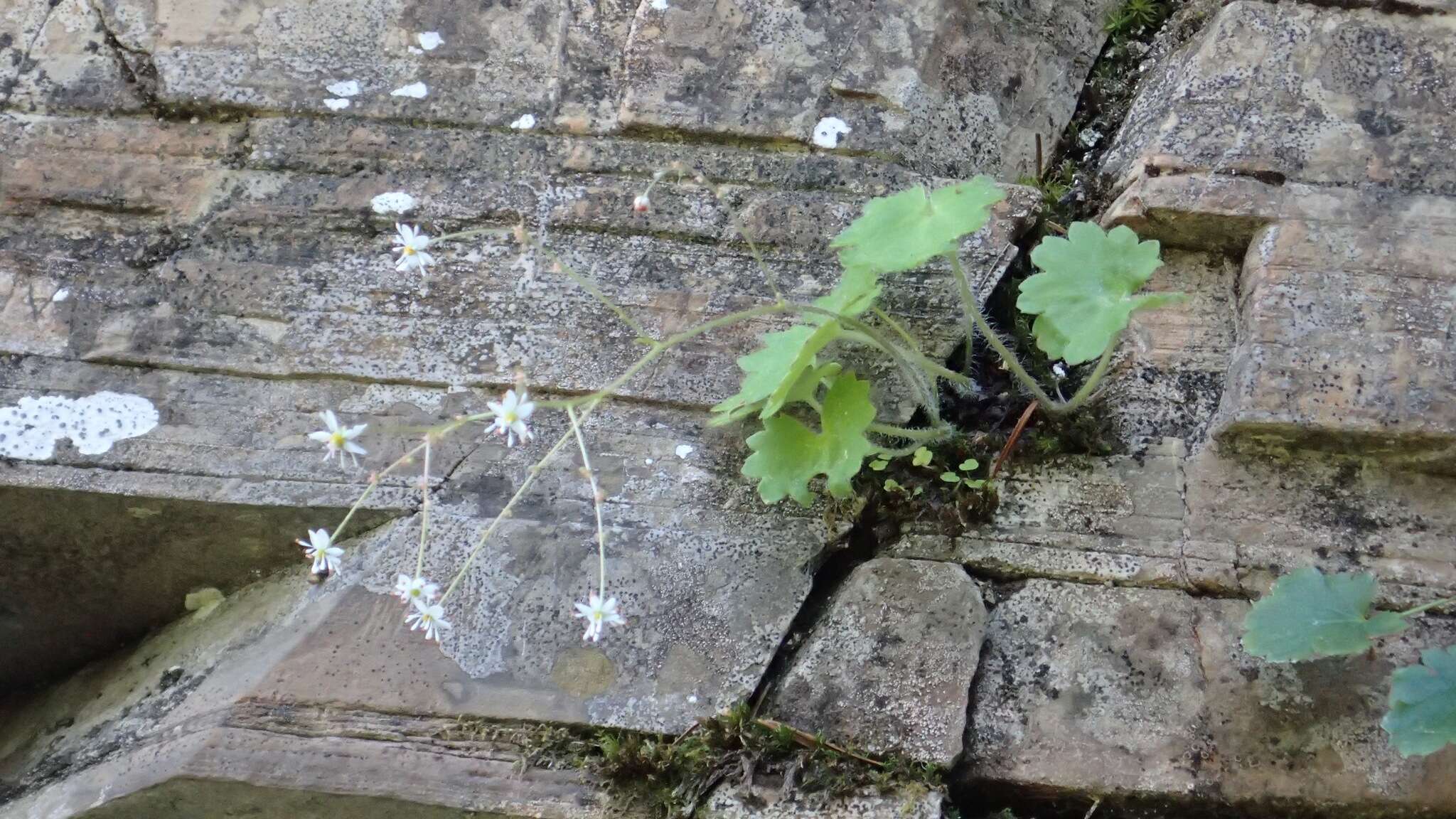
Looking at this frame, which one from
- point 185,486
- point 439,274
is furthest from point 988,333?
point 185,486

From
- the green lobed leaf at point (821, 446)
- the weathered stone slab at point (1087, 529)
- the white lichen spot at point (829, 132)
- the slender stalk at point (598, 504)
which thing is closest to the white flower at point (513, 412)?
the slender stalk at point (598, 504)

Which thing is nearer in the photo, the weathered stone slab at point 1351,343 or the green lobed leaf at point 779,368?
the green lobed leaf at point 779,368

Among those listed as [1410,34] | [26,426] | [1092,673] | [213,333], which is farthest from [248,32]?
[1410,34]

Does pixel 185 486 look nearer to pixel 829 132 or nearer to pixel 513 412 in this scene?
pixel 513 412

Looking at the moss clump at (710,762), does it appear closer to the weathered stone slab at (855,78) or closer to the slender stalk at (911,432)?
the slender stalk at (911,432)

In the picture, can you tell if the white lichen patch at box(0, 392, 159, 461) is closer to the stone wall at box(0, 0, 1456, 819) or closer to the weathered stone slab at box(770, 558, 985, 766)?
the stone wall at box(0, 0, 1456, 819)

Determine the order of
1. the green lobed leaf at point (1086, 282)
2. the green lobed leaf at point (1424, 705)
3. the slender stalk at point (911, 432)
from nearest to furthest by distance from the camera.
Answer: the green lobed leaf at point (1424, 705), the green lobed leaf at point (1086, 282), the slender stalk at point (911, 432)

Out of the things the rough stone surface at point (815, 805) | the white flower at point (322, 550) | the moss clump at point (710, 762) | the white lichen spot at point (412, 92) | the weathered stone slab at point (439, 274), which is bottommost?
the rough stone surface at point (815, 805)
